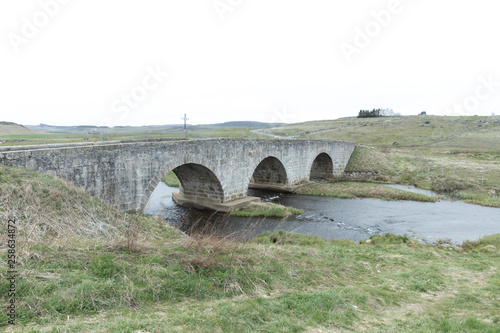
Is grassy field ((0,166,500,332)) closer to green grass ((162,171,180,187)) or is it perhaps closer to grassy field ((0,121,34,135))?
green grass ((162,171,180,187))

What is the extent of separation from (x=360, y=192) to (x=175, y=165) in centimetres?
1804

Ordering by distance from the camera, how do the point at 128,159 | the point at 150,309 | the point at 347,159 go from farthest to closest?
1. the point at 347,159
2. the point at 128,159
3. the point at 150,309

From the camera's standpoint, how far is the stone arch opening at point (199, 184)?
68.1 feet

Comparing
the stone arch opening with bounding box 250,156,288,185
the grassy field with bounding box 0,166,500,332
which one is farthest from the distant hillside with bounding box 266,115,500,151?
the grassy field with bounding box 0,166,500,332

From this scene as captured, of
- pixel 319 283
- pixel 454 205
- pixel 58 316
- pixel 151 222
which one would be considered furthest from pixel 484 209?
pixel 58 316

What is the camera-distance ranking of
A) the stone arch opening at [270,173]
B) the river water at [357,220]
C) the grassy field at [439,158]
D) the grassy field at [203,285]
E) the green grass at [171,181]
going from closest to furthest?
the grassy field at [203,285], the river water at [357,220], the stone arch opening at [270,173], the grassy field at [439,158], the green grass at [171,181]

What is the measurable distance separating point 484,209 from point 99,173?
2539 centimetres

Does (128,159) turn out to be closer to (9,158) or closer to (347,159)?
(9,158)

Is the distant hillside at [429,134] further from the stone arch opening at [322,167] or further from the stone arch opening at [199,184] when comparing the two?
the stone arch opening at [199,184]

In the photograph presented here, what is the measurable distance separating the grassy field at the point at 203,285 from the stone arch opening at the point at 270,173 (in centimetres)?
1904

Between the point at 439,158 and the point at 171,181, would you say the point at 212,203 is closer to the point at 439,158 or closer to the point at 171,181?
the point at 171,181

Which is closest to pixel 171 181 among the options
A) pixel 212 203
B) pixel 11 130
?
pixel 212 203

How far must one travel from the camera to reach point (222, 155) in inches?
811

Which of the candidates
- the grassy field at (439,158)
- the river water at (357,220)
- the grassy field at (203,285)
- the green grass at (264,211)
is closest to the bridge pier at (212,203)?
the green grass at (264,211)
